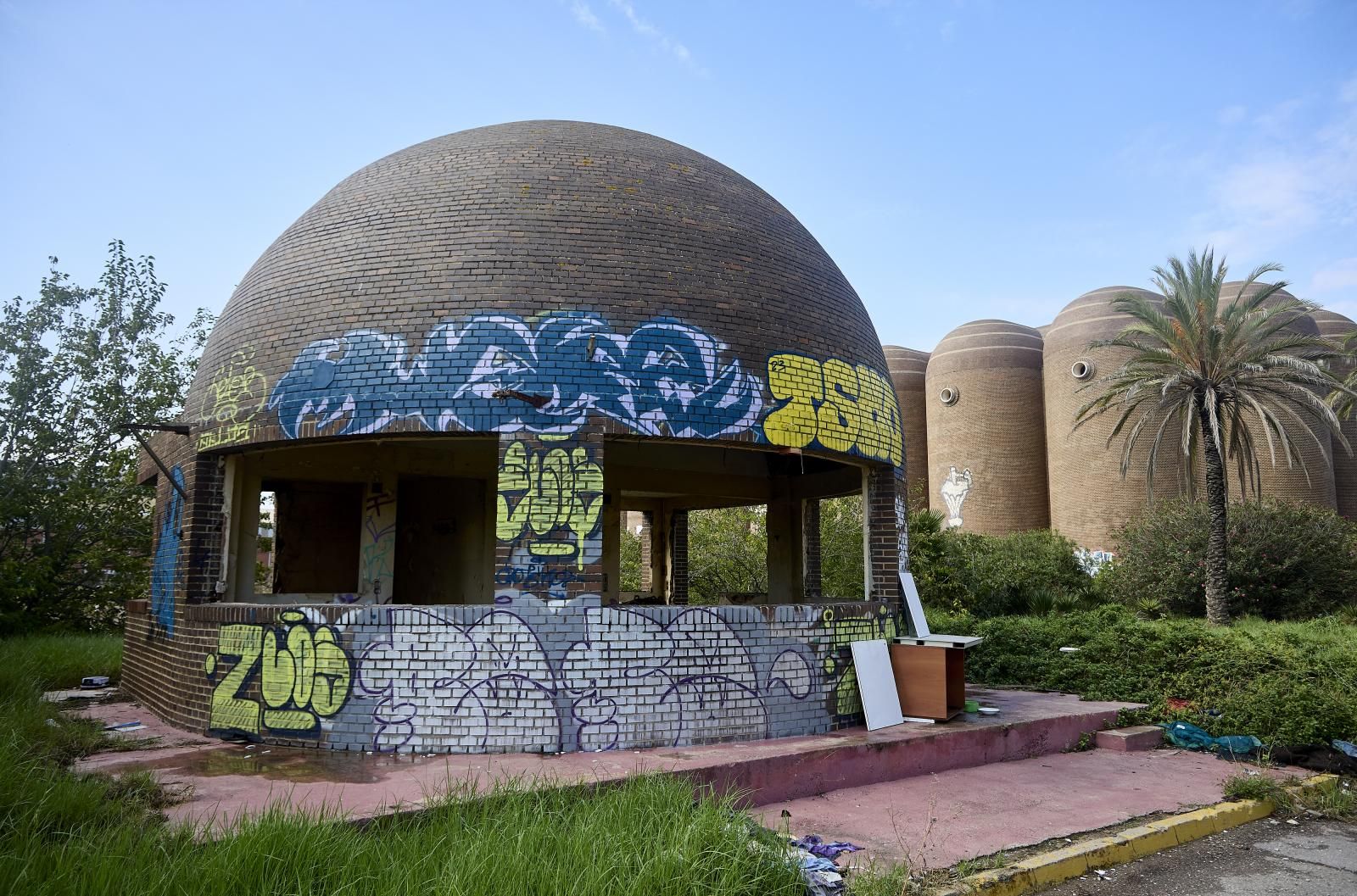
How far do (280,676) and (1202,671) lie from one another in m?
10.8

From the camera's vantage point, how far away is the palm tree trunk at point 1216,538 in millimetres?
17797

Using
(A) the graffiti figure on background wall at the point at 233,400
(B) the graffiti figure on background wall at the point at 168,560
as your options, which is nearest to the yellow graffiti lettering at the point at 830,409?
(A) the graffiti figure on background wall at the point at 233,400

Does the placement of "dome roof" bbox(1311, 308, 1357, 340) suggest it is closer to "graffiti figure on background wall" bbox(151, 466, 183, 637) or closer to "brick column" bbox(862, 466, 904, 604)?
"brick column" bbox(862, 466, 904, 604)

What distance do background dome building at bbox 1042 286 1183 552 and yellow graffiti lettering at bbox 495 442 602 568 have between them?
27319 millimetres

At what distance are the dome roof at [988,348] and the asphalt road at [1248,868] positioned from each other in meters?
31.7

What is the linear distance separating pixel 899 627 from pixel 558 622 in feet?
14.7

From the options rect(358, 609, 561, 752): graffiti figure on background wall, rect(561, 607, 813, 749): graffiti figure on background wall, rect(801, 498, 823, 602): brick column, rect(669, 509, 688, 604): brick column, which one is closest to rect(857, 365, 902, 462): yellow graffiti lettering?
rect(561, 607, 813, 749): graffiti figure on background wall

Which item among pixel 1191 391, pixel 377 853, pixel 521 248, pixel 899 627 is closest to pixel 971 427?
pixel 1191 391

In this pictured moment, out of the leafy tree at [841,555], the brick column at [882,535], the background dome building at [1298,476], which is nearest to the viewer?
the brick column at [882,535]

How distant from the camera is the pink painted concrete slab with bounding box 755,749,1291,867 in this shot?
598 centimetres

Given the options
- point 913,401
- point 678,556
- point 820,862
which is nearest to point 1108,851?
point 820,862

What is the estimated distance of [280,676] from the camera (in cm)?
785

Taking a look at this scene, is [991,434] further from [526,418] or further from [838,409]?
[526,418]

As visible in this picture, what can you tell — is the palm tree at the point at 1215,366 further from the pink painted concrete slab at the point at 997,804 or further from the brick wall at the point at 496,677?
the brick wall at the point at 496,677
